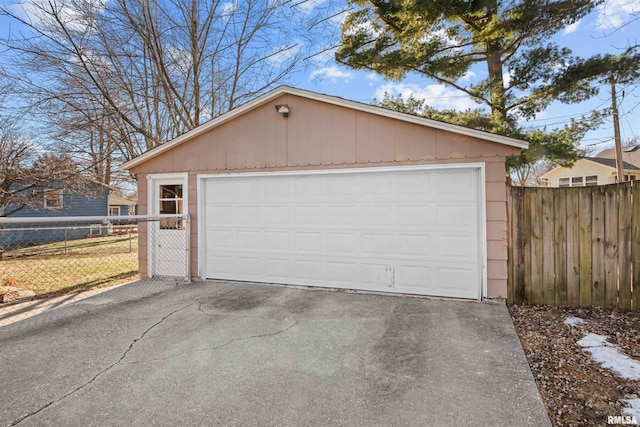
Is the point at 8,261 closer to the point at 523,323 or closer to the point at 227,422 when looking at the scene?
the point at 227,422

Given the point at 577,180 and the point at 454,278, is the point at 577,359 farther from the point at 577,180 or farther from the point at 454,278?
the point at 577,180

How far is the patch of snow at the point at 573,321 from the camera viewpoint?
392 cm

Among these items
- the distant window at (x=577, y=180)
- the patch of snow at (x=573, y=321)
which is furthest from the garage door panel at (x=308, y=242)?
the distant window at (x=577, y=180)

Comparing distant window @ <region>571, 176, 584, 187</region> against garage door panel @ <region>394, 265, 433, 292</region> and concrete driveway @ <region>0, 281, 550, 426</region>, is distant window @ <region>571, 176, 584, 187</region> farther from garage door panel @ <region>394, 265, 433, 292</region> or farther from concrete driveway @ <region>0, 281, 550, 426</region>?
concrete driveway @ <region>0, 281, 550, 426</region>

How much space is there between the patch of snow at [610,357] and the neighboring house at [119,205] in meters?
23.1

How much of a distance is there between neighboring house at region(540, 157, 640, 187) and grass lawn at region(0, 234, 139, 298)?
804 inches

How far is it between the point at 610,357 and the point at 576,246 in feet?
6.37

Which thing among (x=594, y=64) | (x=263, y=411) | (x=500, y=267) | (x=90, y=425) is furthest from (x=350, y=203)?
(x=594, y=64)

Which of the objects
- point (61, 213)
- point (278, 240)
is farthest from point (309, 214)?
point (61, 213)

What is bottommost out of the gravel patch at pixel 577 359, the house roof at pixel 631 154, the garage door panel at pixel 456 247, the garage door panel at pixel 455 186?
the gravel patch at pixel 577 359

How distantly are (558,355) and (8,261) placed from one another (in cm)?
1350

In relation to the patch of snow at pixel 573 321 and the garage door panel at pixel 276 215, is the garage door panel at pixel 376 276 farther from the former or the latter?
the patch of snow at pixel 573 321

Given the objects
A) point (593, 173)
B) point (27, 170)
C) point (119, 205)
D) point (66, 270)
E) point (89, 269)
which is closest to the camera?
point (66, 270)

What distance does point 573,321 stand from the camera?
3.99m
